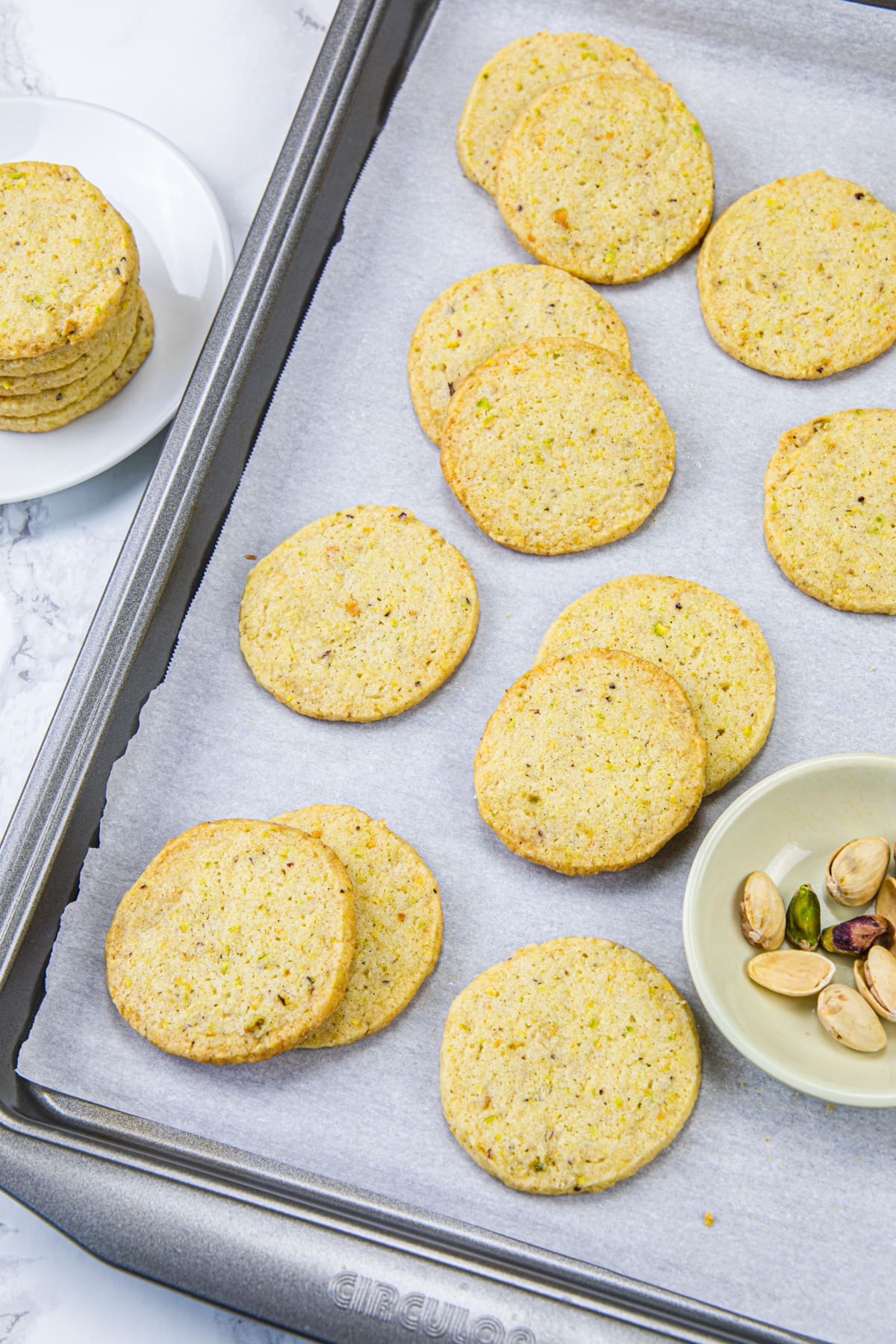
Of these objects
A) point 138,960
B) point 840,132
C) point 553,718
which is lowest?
point 138,960

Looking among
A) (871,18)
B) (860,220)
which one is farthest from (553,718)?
(871,18)

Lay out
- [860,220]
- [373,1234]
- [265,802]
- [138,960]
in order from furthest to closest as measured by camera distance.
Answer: [860,220], [265,802], [138,960], [373,1234]

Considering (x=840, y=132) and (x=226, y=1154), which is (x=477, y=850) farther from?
(x=840, y=132)

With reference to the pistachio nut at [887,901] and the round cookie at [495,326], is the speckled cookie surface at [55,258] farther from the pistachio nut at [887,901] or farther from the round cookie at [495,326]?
the pistachio nut at [887,901]

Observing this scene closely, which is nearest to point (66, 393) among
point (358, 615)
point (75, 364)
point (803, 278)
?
point (75, 364)

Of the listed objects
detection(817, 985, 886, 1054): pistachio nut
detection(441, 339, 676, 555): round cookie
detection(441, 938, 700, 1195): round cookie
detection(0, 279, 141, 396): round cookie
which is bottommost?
detection(441, 938, 700, 1195): round cookie

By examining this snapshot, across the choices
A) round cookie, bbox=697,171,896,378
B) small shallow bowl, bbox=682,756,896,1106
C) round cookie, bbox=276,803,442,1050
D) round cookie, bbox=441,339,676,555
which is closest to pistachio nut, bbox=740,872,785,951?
small shallow bowl, bbox=682,756,896,1106

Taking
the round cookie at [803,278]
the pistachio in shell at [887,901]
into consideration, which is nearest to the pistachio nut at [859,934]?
the pistachio in shell at [887,901]

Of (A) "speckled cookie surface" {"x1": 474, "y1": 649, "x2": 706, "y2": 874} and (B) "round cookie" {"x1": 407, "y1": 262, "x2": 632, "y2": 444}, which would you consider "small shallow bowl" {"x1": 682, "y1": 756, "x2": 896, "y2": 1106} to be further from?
(B) "round cookie" {"x1": 407, "y1": 262, "x2": 632, "y2": 444}
